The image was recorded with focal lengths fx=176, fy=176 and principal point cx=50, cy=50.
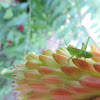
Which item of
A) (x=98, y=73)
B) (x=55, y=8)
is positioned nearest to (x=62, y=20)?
(x=55, y=8)

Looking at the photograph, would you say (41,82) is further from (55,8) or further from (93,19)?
(55,8)

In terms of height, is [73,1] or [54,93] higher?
[73,1]

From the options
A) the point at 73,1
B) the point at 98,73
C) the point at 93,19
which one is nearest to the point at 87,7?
the point at 73,1

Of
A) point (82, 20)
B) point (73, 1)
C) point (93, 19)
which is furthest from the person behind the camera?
point (73, 1)

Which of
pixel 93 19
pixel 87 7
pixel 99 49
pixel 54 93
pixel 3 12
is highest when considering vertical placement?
pixel 3 12

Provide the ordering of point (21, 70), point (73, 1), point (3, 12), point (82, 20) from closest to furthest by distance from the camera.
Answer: point (21, 70) < point (82, 20) < point (73, 1) < point (3, 12)

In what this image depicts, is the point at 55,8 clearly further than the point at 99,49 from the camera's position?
Yes
